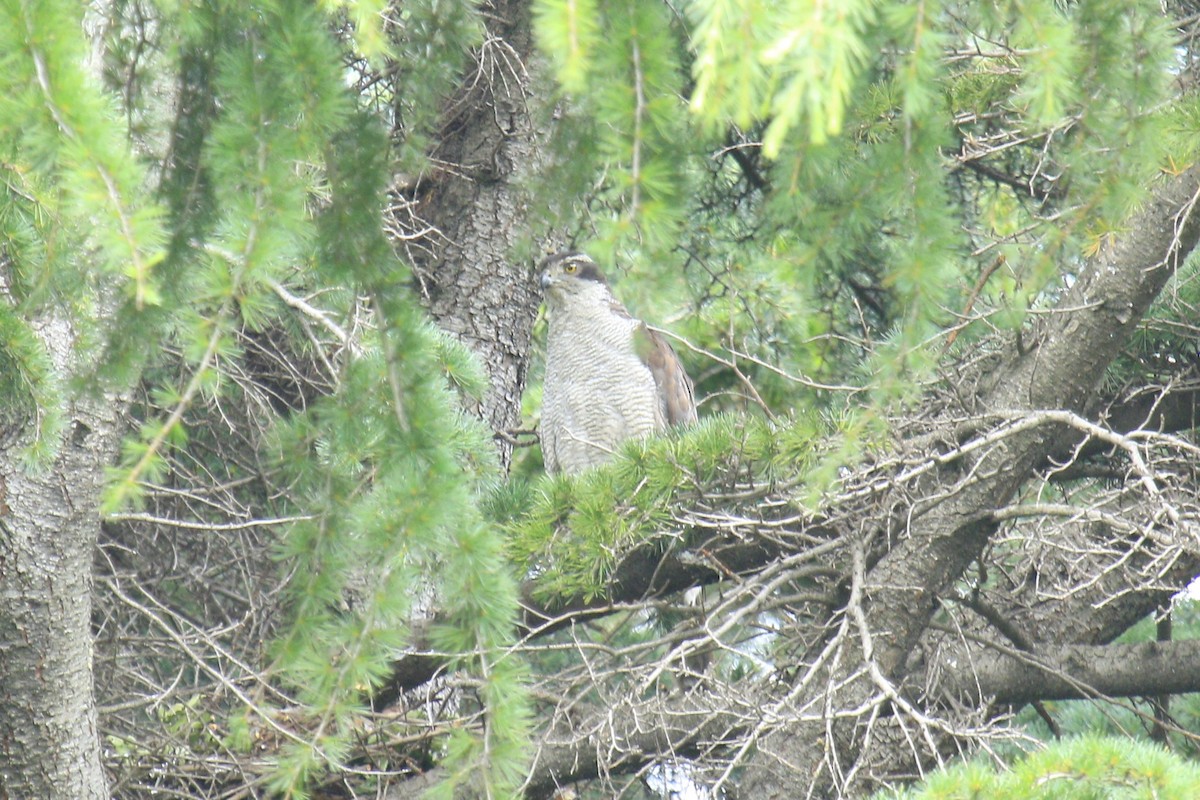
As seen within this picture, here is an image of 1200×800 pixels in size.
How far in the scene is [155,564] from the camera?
550 cm

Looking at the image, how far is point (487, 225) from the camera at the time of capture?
223 inches

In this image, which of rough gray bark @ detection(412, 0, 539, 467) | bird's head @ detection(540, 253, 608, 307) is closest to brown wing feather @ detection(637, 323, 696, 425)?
bird's head @ detection(540, 253, 608, 307)

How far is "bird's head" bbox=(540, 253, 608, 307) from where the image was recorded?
6246mm

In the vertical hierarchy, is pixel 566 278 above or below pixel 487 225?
below

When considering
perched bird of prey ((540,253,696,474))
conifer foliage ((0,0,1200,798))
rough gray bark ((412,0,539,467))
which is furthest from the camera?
perched bird of prey ((540,253,696,474))

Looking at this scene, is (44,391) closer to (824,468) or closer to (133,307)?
(133,307)

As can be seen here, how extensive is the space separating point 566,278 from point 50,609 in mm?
3443

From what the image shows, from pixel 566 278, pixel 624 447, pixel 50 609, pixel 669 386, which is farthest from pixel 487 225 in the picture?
pixel 50 609

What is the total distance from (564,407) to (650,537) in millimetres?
2375

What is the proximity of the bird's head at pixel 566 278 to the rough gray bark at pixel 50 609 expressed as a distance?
10.2 feet

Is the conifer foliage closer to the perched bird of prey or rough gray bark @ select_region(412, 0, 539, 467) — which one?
rough gray bark @ select_region(412, 0, 539, 467)

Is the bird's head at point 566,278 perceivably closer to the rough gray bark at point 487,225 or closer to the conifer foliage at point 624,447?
the conifer foliage at point 624,447

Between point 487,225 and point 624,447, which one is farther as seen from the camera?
point 487,225

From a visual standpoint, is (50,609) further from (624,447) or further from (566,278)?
(566,278)
